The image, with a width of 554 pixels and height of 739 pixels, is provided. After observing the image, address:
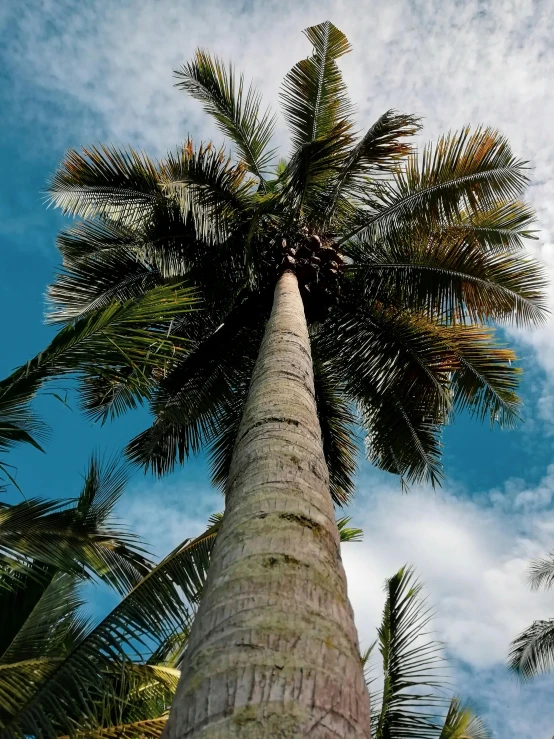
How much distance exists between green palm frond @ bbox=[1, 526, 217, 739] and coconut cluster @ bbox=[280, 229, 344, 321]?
14.9 feet

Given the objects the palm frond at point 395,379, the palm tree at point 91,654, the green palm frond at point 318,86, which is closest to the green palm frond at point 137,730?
the palm tree at point 91,654

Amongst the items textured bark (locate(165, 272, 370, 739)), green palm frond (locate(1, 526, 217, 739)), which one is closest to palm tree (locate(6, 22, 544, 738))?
green palm frond (locate(1, 526, 217, 739))

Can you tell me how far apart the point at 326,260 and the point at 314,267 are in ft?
1.12

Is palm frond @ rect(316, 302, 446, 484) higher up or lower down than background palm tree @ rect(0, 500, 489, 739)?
higher up

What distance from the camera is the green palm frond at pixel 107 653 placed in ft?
12.5

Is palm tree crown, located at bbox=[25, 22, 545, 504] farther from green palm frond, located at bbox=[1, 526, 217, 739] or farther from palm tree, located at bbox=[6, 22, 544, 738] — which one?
green palm frond, located at bbox=[1, 526, 217, 739]

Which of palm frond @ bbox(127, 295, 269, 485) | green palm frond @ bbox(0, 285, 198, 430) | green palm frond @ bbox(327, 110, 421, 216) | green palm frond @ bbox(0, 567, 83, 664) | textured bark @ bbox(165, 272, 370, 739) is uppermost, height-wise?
green palm frond @ bbox(327, 110, 421, 216)

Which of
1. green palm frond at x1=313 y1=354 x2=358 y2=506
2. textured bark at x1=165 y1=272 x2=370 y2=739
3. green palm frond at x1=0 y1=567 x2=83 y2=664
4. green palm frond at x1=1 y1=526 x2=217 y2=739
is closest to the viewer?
textured bark at x1=165 y1=272 x2=370 y2=739

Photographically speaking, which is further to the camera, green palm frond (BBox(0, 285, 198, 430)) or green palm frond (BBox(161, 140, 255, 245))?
green palm frond (BBox(161, 140, 255, 245))

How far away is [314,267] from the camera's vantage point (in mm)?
8492

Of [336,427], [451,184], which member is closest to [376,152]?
[451,184]

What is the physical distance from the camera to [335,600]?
176 centimetres

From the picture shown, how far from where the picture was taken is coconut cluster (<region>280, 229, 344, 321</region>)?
27.9 ft

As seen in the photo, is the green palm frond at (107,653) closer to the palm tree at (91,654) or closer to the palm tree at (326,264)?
the palm tree at (91,654)
